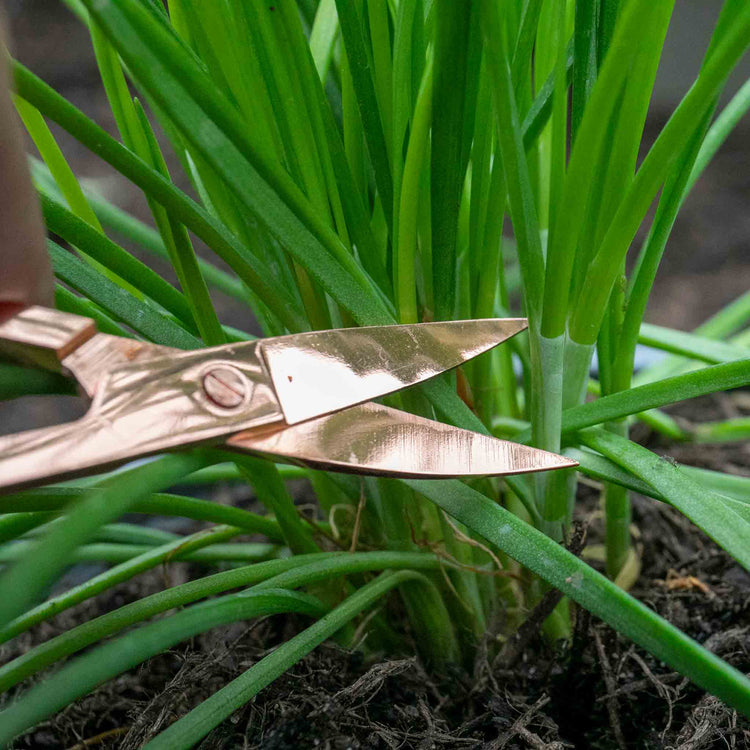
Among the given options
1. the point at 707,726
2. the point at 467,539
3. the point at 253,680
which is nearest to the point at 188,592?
the point at 253,680

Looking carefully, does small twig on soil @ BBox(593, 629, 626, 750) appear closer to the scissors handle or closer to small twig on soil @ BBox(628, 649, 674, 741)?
small twig on soil @ BBox(628, 649, 674, 741)

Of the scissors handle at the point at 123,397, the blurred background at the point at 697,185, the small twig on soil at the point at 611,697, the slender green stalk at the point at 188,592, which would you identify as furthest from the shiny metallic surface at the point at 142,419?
the blurred background at the point at 697,185

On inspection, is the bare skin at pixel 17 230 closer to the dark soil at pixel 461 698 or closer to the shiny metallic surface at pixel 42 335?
the shiny metallic surface at pixel 42 335

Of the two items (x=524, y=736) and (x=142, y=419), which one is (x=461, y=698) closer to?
(x=524, y=736)

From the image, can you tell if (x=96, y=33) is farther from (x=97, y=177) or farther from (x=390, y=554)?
(x=97, y=177)

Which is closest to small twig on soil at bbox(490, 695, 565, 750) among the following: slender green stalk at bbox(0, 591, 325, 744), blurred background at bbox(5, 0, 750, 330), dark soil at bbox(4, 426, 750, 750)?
dark soil at bbox(4, 426, 750, 750)

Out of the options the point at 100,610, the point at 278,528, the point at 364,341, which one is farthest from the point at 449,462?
the point at 100,610
